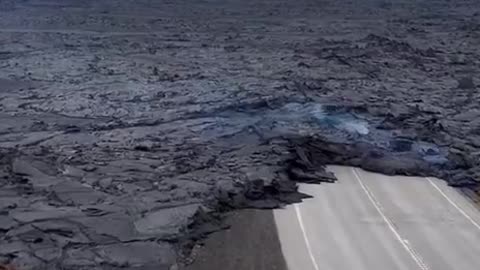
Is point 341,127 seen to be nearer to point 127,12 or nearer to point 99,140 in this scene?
point 99,140

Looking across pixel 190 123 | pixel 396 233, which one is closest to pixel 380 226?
pixel 396 233

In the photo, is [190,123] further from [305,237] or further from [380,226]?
[380,226]

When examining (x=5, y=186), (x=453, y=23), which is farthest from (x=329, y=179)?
(x=453, y=23)

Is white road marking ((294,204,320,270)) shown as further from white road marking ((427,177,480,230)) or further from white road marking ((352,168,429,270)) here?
→ white road marking ((427,177,480,230))

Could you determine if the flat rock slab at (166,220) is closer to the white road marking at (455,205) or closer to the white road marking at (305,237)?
the white road marking at (305,237)

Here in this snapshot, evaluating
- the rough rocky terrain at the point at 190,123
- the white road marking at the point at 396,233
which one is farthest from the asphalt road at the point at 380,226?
the rough rocky terrain at the point at 190,123

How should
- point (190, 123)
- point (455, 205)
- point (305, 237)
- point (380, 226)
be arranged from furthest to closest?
point (190, 123) < point (455, 205) < point (380, 226) < point (305, 237)

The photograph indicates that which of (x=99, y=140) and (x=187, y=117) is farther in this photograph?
(x=187, y=117)
